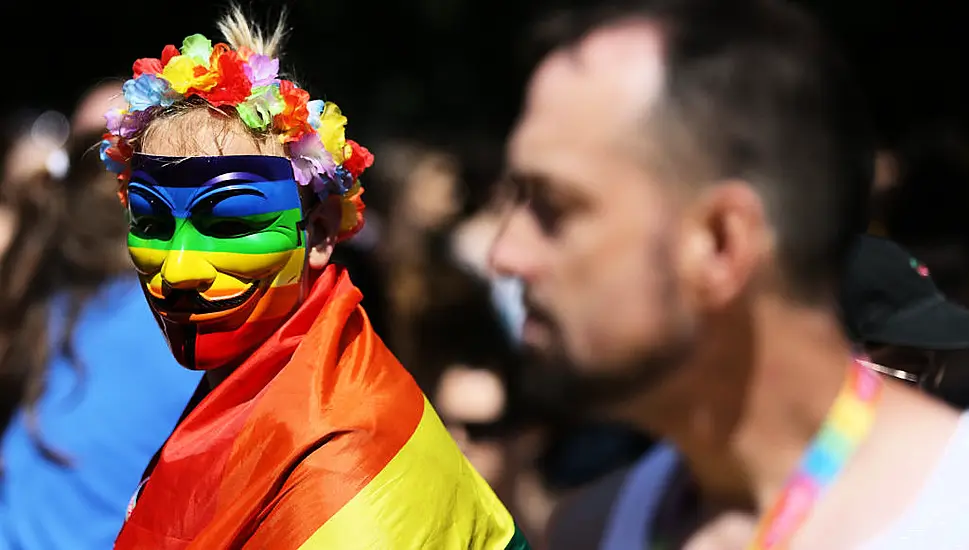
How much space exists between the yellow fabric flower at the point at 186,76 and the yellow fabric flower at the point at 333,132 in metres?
0.23

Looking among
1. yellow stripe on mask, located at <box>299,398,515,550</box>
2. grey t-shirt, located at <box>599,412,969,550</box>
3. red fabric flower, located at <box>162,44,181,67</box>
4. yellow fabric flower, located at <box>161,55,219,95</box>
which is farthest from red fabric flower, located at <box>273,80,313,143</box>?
grey t-shirt, located at <box>599,412,969,550</box>

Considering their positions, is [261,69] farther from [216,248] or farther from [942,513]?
[942,513]

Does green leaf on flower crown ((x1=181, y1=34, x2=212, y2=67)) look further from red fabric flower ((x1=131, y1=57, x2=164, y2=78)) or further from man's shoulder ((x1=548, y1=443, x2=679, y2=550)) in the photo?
man's shoulder ((x1=548, y1=443, x2=679, y2=550))

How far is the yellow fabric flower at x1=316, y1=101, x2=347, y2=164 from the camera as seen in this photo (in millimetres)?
2320

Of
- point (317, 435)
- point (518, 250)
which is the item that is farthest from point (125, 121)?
point (518, 250)

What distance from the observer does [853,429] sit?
5.73ft

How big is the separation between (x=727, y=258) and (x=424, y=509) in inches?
29.4

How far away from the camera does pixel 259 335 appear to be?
2.26 m

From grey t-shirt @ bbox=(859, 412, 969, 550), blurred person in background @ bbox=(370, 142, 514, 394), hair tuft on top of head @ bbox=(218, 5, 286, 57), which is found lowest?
blurred person in background @ bbox=(370, 142, 514, 394)

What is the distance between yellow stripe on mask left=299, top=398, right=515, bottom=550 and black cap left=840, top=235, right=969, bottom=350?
2.95 ft

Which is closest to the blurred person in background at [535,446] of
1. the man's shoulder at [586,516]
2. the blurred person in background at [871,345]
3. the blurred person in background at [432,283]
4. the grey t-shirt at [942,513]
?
the blurred person in background at [432,283]

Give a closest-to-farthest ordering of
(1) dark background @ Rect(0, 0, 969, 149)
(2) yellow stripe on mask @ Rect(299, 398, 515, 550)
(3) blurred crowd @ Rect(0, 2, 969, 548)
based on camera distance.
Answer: (2) yellow stripe on mask @ Rect(299, 398, 515, 550), (3) blurred crowd @ Rect(0, 2, 969, 548), (1) dark background @ Rect(0, 0, 969, 149)

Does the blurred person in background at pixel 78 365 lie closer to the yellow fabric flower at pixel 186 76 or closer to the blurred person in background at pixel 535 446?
the yellow fabric flower at pixel 186 76

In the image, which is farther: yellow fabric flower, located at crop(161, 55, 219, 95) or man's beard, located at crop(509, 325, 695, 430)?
yellow fabric flower, located at crop(161, 55, 219, 95)
